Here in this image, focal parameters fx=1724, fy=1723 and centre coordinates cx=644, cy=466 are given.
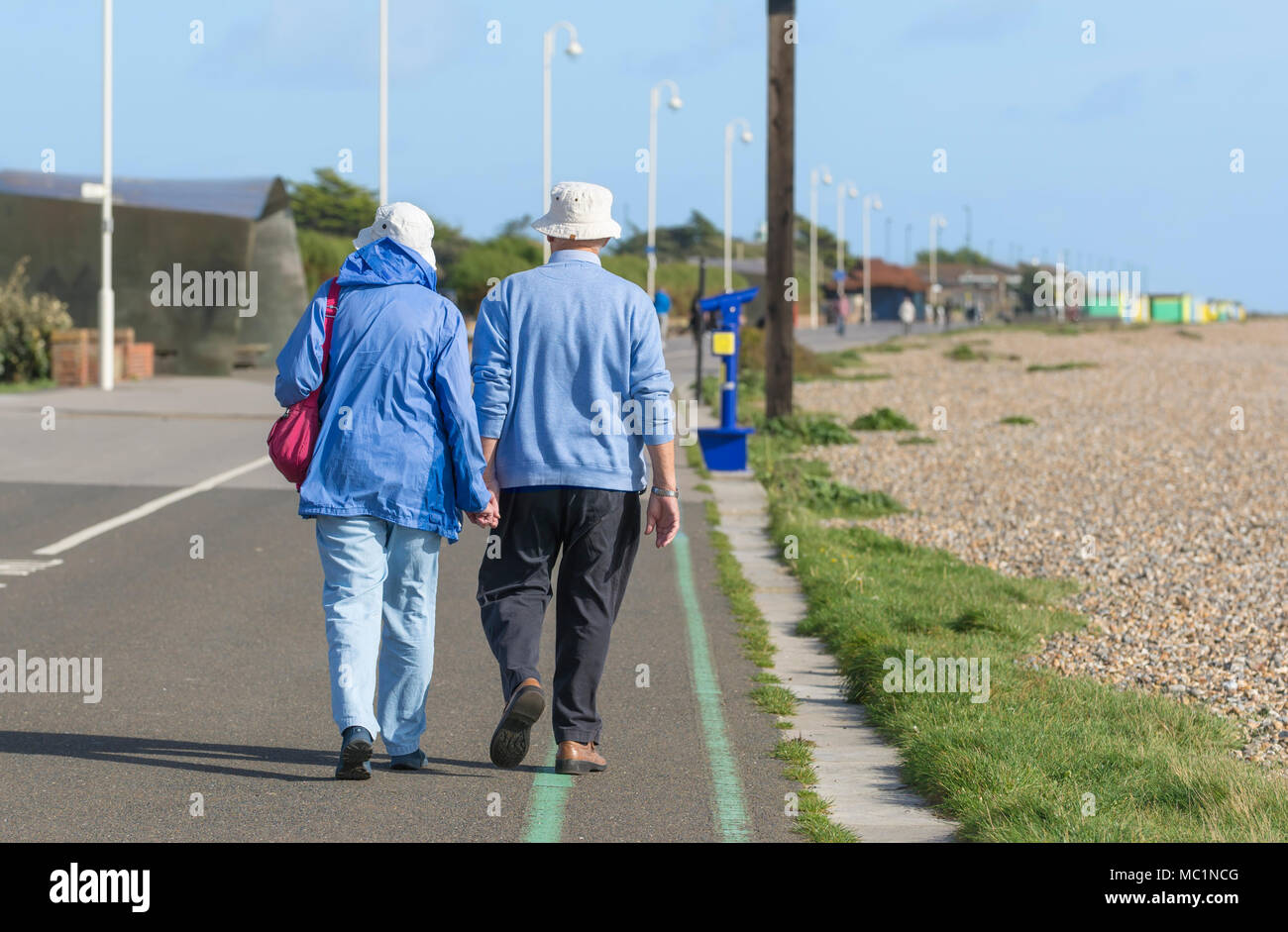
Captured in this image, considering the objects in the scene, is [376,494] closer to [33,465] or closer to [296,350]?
[296,350]

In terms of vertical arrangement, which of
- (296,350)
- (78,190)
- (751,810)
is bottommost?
(751,810)

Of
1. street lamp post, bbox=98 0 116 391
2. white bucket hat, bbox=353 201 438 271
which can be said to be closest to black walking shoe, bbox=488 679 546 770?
white bucket hat, bbox=353 201 438 271

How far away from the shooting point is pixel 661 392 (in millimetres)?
6078

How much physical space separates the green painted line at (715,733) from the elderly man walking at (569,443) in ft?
1.70

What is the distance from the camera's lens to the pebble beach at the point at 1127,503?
27.7 feet

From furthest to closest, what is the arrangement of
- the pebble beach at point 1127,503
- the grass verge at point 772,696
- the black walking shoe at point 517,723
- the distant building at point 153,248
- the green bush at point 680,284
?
1. the green bush at point 680,284
2. the distant building at point 153,248
3. the pebble beach at point 1127,503
4. the black walking shoe at point 517,723
5. the grass verge at point 772,696

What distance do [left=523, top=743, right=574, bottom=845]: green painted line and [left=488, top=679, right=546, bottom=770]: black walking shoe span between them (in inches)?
5.8

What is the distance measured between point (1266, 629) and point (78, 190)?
28.6 m

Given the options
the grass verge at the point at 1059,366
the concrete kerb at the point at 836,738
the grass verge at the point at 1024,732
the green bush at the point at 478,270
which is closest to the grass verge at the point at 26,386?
the concrete kerb at the point at 836,738

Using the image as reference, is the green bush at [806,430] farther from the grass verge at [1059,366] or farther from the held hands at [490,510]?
the grass verge at [1059,366]

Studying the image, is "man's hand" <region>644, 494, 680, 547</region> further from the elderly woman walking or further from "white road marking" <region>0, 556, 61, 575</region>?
"white road marking" <region>0, 556, 61, 575</region>

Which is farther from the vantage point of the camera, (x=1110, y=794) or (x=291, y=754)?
(x=291, y=754)

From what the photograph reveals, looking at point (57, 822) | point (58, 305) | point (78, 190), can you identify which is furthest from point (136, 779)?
point (78, 190)

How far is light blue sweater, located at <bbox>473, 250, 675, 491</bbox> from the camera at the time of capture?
607 cm
